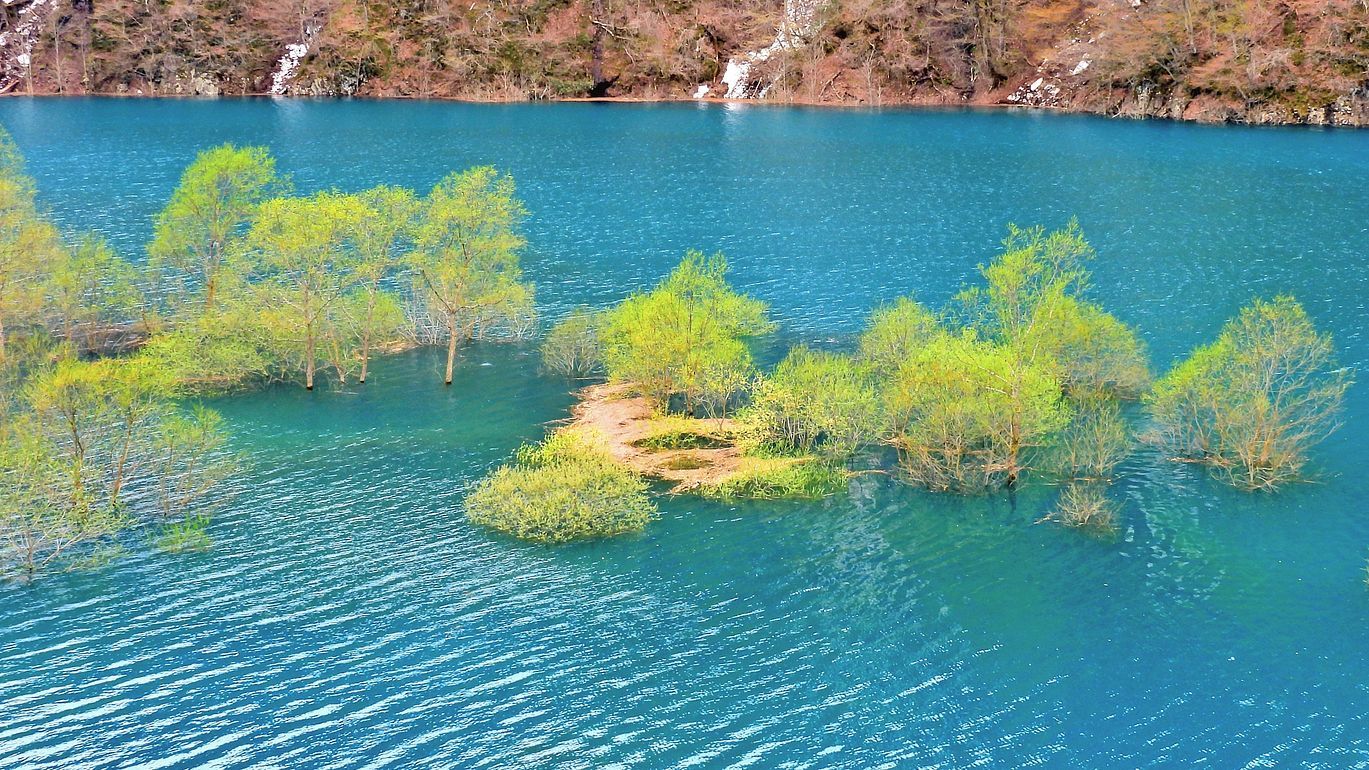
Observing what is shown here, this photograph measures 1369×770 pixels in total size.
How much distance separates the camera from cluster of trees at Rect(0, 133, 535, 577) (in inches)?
1970

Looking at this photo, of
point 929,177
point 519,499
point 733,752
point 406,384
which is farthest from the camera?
point 929,177

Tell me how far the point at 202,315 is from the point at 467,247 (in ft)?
55.7

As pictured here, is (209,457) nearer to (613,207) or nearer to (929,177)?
(613,207)

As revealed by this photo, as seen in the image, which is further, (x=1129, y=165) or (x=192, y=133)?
(x=192, y=133)

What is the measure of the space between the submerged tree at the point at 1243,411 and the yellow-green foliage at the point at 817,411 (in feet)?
42.9

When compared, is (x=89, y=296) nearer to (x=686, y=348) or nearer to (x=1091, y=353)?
(x=686, y=348)

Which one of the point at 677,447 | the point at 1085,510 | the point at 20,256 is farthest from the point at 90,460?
the point at 1085,510

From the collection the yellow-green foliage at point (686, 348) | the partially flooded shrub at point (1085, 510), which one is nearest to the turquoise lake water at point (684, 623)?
the partially flooded shrub at point (1085, 510)

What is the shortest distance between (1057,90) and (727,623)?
549 ft

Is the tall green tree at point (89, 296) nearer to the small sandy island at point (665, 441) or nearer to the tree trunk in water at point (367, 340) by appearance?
the tree trunk in water at point (367, 340)

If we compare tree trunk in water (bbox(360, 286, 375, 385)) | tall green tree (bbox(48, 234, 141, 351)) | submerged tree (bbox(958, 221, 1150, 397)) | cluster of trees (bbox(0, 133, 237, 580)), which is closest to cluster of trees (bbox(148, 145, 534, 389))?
tree trunk in water (bbox(360, 286, 375, 385))

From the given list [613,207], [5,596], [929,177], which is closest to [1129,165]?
[929,177]

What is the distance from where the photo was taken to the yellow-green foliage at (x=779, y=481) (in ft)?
171

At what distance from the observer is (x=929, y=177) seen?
125 meters
